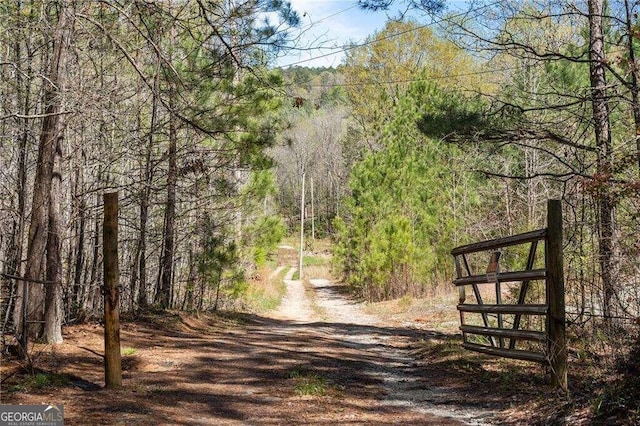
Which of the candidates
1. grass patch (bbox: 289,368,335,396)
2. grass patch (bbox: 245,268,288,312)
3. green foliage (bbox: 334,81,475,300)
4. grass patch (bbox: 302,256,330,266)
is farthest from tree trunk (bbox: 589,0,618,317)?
grass patch (bbox: 302,256,330,266)

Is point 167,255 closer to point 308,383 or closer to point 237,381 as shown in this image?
point 237,381

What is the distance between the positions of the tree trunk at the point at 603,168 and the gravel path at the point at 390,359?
5.89 ft

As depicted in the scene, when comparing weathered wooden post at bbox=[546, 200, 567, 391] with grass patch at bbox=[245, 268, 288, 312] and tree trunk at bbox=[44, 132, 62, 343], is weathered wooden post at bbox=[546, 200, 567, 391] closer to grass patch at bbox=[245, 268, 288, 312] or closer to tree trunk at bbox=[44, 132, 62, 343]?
tree trunk at bbox=[44, 132, 62, 343]

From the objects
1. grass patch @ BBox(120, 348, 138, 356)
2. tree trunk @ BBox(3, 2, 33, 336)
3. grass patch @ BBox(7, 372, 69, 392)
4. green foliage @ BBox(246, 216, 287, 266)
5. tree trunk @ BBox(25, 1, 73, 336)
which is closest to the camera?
grass patch @ BBox(7, 372, 69, 392)

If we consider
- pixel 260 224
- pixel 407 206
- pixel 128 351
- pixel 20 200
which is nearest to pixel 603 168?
pixel 128 351

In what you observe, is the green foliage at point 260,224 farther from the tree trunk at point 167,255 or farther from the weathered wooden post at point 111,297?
the weathered wooden post at point 111,297

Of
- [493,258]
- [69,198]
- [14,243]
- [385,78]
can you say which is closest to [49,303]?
[14,243]

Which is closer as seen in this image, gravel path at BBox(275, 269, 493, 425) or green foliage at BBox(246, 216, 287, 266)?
gravel path at BBox(275, 269, 493, 425)

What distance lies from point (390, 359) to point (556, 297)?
4.26 meters

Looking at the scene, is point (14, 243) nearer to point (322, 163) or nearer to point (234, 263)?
point (234, 263)

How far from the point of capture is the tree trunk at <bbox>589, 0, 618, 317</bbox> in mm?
6234

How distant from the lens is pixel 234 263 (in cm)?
1566

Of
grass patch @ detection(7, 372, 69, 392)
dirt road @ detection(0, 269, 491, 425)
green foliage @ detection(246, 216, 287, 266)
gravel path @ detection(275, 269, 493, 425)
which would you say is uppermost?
green foliage @ detection(246, 216, 287, 266)

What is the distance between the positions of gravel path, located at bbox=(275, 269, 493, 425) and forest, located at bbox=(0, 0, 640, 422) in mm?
1464
